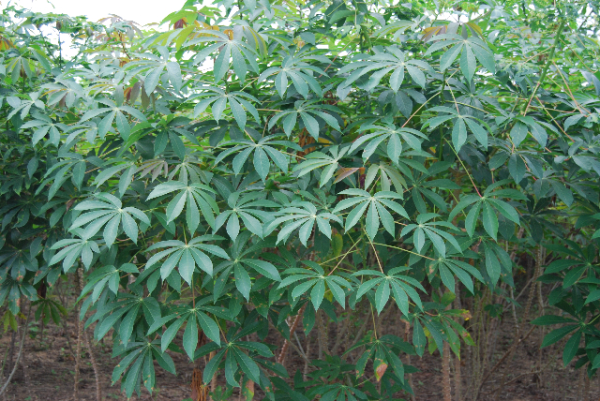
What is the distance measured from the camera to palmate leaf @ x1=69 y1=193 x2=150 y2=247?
1539 millimetres

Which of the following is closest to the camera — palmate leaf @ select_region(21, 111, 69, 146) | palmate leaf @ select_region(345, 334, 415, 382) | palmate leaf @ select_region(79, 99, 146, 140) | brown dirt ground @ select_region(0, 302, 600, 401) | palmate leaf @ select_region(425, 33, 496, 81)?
palmate leaf @ select_region(425, 33, 496, 81)

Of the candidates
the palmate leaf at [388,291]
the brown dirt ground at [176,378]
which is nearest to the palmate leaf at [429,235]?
the palmate leaf at [388,291]

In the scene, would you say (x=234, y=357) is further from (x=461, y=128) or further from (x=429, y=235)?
(x=461, y=128)

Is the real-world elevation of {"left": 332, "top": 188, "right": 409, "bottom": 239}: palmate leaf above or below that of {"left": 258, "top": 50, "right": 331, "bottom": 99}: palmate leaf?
below

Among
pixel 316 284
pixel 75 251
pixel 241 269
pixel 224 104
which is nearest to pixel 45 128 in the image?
pixel 75 251

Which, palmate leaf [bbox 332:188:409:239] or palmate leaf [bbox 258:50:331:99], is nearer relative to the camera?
palmate leaf [bbox 332:188:409:239]

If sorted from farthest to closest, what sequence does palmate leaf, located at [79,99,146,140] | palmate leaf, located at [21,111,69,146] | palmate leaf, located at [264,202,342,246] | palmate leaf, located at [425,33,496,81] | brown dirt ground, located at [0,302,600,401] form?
1. brown dirt ground, located at [0,302,600,401]
2. palmate leaf, located at [21,111,69,146]
3. palmate leaf, located at [79,99,146,140]
4. palmate leaf, located at [425,33,496,81]
5. palmate leaf, located at [264,202,342,246]

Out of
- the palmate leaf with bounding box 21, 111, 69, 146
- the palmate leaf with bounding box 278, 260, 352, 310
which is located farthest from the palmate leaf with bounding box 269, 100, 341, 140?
the palmate leaf with bounding box 21, 111, 69, 146

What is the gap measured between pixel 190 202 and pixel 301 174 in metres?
0.37

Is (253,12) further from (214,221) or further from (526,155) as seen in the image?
(526,155)

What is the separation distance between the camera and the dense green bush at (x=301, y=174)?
5.20 feet

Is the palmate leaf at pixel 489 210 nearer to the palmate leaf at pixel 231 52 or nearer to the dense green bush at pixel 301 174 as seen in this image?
the dense green bush at pixel 301 174

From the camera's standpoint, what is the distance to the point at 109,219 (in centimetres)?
159

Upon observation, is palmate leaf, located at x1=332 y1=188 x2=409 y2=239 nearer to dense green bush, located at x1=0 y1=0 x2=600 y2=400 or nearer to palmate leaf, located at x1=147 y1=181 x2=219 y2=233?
dense green bush, located at x1=0 y1=0 x2=600 y2=400
